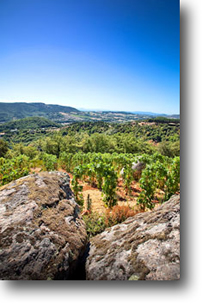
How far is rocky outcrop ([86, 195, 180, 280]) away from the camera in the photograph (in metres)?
2.04

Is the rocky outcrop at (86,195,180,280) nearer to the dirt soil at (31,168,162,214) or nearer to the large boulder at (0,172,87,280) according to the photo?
the large boulder at (0,172,87,280)

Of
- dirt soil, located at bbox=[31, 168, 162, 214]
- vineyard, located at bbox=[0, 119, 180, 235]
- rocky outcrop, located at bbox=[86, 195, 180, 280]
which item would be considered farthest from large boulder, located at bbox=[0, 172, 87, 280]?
dirt soil, located at bbox=[31, 168, 162, 214]

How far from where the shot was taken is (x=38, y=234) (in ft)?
6.92

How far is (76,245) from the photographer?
2250 mm

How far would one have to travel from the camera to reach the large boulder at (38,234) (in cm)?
192

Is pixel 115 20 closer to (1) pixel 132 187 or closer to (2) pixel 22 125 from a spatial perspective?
(1) pixel 132 187

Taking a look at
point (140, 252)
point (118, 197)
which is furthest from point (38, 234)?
point (118, 197)

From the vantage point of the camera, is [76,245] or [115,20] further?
Result: [115,20]

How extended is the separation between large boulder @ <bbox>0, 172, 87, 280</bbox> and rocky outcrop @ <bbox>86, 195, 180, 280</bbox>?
0.97 ft

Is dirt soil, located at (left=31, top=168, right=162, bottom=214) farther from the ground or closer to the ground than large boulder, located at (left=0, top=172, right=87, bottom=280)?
closer to the ground

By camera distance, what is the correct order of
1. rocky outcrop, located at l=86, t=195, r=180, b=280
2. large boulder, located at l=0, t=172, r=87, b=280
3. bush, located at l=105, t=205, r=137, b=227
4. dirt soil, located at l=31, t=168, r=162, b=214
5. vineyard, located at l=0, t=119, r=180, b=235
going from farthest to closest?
dirt soil, located at l=31, t=168, r=162, b=214 → vineyard, located at l=0, t=119, r=180, b=235 → bush, located at l=105, t=205, r=137, b=227 → rocky outcrop, located at l=86, t=195, r=180, b=280 → large boulder, located at l=0, t=172, r=87, b=280
